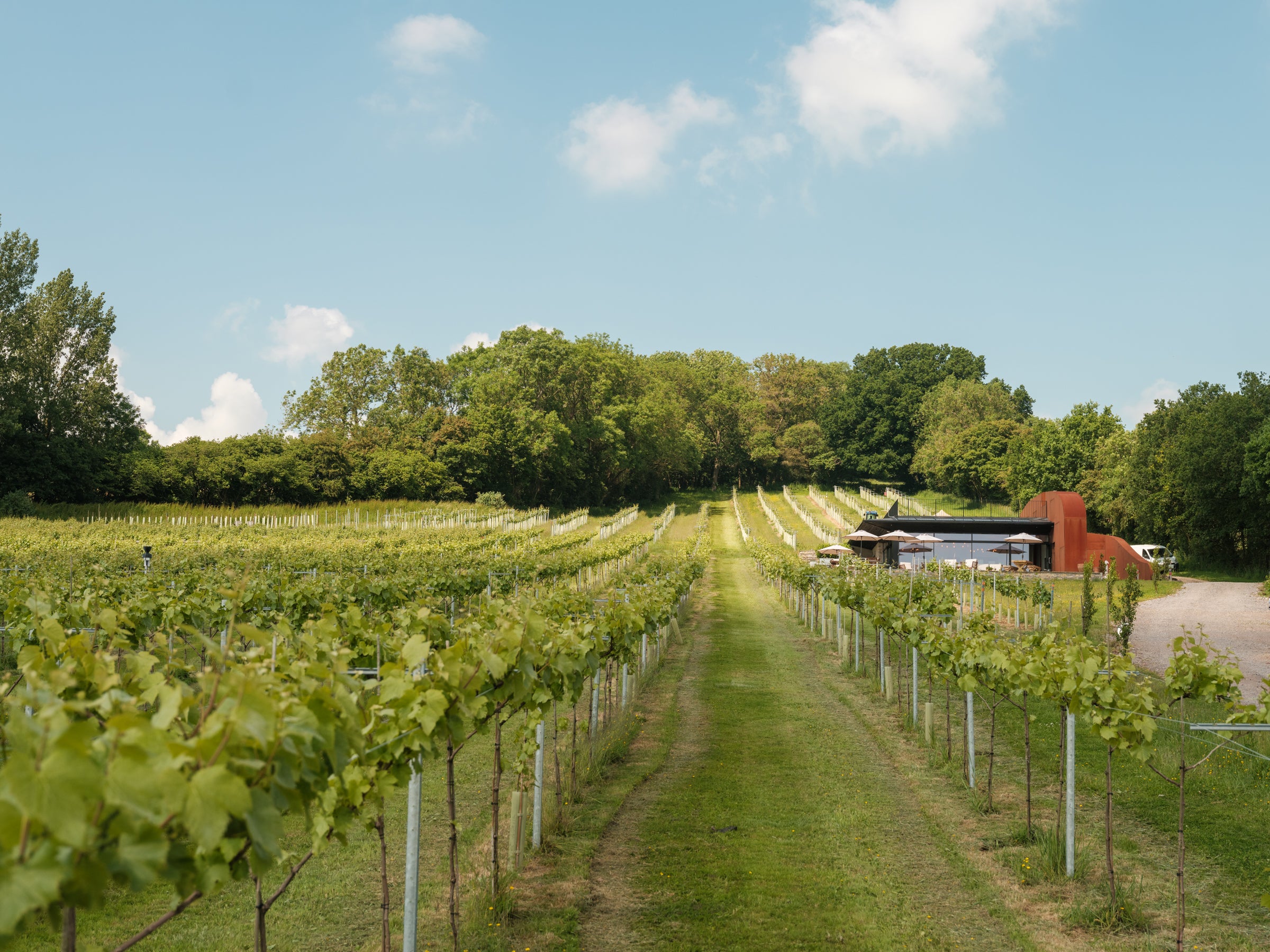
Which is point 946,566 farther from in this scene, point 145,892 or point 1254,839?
point 145,892

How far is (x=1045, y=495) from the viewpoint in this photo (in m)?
42.2

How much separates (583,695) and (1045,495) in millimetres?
34643

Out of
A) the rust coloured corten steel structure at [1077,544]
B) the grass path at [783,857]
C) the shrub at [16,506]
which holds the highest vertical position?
the shrub at [16,506]

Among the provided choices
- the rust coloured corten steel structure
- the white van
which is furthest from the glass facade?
the white van

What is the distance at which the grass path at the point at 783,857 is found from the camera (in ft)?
20.8

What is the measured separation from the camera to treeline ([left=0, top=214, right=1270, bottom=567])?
44562 mm

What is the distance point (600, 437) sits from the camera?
7275cm

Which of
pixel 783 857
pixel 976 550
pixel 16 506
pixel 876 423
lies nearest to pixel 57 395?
pixel 16 506

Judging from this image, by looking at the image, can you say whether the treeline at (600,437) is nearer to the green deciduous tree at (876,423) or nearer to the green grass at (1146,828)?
the green deciduous tree at (876,423)

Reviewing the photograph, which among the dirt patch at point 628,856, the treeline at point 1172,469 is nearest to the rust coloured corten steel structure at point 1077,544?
the treeline at point 1172,469

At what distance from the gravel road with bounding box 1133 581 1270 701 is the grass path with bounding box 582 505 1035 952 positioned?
7.49 m

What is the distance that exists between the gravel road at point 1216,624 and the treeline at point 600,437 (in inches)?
→ 286

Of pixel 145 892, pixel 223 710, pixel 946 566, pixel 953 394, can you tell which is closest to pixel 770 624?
pixel 946 566

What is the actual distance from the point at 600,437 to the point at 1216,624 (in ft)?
172
